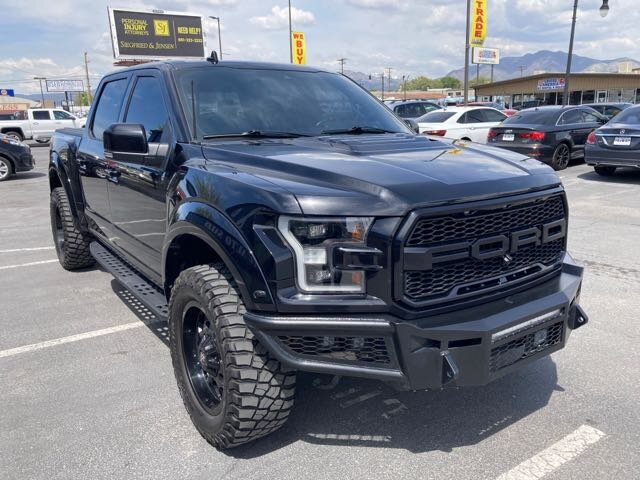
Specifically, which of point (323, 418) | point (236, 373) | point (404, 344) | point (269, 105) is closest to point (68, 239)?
point (269, 105)

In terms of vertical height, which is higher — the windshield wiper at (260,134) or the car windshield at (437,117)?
Result: the windshield wiper at (260,134)

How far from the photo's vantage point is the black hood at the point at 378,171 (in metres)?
2.20

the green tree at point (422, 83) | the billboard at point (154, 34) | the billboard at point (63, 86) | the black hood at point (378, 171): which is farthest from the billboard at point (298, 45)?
the green tree at point (422, 83)

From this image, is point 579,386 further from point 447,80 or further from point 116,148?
point 447,80

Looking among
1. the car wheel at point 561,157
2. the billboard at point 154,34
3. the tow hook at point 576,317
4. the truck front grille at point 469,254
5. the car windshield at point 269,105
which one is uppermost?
the billboard at point 154,34

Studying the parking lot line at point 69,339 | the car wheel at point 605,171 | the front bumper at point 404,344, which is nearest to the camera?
the front bumper at point 404,344

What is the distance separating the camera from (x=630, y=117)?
11.3 m

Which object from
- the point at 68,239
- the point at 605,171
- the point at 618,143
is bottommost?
the point at 605,171

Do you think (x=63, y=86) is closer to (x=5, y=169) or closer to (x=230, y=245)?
(x=5, y=169)

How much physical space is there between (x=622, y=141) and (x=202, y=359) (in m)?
10.7

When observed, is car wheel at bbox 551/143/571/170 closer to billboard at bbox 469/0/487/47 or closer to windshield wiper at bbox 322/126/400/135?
windshield wiper at bbox 322/126/400/135

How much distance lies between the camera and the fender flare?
7.43 ft

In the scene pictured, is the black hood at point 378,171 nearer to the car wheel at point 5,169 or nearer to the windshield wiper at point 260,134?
the windshield wiper at point 260,134

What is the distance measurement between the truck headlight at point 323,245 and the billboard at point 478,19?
95.7 ft
